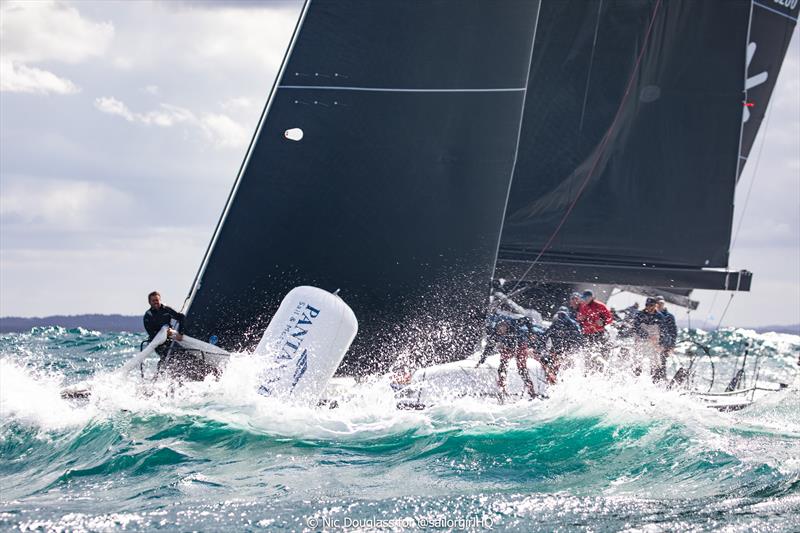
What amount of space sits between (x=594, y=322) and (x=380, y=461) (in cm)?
349

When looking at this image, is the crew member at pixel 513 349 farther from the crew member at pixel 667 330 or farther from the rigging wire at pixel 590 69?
the rigging wire at pixel 590 69

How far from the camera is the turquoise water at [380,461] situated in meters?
5.47

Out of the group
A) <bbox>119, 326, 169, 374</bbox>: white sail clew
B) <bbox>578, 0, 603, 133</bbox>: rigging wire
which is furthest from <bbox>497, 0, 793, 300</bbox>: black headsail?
<bbox>119, 326, 169, 374</bbox>: white sail clew

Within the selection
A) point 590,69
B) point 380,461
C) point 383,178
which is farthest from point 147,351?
point 590,69

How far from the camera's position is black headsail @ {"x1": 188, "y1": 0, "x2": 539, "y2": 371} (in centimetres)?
915

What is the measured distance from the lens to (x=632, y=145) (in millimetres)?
12234

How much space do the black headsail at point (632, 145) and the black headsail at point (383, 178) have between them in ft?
6.55

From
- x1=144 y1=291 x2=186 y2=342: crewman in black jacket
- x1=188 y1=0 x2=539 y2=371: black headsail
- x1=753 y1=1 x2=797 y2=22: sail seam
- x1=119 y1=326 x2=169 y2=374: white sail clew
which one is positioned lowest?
x1=119 y1=326 x2=169 y2=374: white sail clew

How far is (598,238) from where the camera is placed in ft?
39.8

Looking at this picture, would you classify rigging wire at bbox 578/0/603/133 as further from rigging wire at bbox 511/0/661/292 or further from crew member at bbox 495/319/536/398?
crew member at bbox 495/319/536/398

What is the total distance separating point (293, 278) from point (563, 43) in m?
4.99

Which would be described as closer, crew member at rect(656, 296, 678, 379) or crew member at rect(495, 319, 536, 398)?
crew member at rect(495, 319, 536, 398)

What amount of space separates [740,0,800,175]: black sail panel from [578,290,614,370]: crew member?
4.83 meters

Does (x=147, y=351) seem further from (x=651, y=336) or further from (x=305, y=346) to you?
(x=651, y=336)
